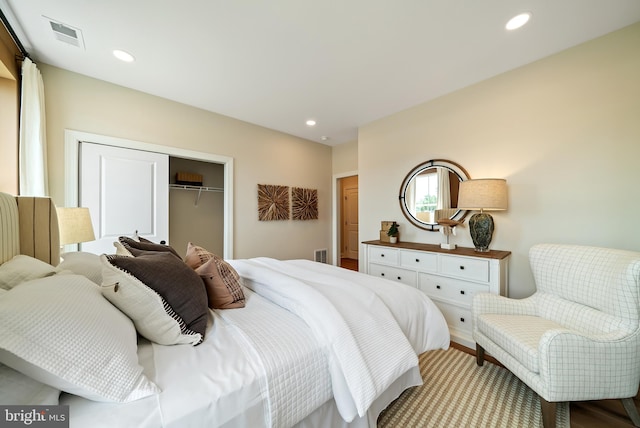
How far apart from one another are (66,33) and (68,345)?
243 cm

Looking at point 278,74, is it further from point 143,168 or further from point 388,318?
point 388,318

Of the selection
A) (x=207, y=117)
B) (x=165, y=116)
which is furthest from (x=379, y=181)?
(x=165, y=116)

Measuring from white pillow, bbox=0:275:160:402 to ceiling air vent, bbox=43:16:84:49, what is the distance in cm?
207

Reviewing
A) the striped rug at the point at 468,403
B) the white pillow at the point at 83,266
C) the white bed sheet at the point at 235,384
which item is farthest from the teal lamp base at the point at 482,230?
the white pillow at the point at 83,266

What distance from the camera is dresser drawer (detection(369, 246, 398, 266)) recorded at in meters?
2.82

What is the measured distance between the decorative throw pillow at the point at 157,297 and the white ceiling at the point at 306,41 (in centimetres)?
170

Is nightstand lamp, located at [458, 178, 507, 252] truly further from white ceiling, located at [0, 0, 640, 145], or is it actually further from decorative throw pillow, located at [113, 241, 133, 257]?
decorative throw pillow, located at [113, 241, 133, 257]

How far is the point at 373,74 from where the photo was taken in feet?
7.66

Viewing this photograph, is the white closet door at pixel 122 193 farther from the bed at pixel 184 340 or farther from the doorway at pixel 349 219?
the doorway at pixel 349 219

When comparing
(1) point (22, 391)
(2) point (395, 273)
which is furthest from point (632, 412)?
(1) point (22, 391)

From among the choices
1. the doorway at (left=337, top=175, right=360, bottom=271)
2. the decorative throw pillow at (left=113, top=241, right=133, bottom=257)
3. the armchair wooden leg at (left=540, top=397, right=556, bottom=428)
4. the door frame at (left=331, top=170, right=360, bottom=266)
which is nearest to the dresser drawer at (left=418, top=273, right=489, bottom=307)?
the armchair wooden leg at (left=540, top=397, right=556, bottom=428)

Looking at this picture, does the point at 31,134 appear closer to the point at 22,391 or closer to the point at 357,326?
the point at 22,391

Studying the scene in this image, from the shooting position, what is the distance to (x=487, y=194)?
2143mm

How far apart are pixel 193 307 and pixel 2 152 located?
2.31 metres
